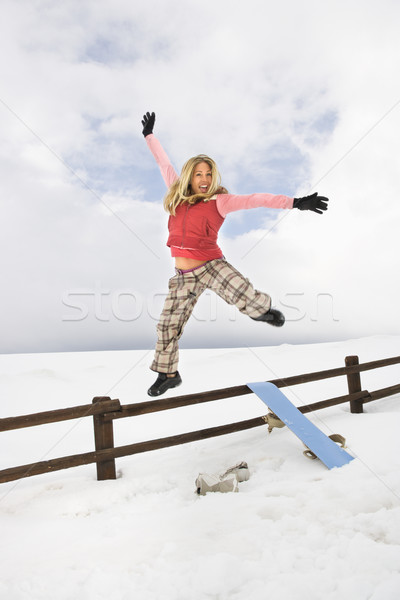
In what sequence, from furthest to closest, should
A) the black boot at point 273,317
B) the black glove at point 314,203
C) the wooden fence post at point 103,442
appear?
the wooden fence post at point 103,442 → the black boot at point 273,317 → the black glove at point 314,203

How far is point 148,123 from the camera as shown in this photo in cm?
284

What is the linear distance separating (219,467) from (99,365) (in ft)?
23.5

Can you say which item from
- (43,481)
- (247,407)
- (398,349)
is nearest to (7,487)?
(43,481)

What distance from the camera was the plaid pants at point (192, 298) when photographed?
2507mm

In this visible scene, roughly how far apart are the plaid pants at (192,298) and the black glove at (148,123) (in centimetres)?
113

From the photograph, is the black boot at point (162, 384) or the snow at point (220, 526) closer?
the snow at point (220, 526)

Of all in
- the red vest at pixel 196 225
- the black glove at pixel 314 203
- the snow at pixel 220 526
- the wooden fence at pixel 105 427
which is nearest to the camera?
the snow at pixel 220 526

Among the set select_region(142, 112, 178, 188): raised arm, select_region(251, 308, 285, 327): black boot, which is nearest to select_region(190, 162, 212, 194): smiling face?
select_region(142, 112, 178, 188): raised arm

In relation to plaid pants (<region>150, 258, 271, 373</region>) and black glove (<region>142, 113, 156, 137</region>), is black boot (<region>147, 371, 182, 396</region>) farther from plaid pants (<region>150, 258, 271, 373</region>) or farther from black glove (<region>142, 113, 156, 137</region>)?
black glove (<region>142, 113, 156, 137</region>)

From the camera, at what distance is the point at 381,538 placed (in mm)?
1712

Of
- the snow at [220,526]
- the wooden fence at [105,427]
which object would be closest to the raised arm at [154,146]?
the wooden fence at [105,427]

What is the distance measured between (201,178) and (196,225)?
1.05ft

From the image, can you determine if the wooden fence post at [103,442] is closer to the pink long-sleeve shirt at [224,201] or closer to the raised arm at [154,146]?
the pink long-sleeve shirt at [224,201]

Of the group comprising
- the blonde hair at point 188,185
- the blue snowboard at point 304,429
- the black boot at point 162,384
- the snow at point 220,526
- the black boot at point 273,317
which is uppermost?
the blonde hair at point 188,185
